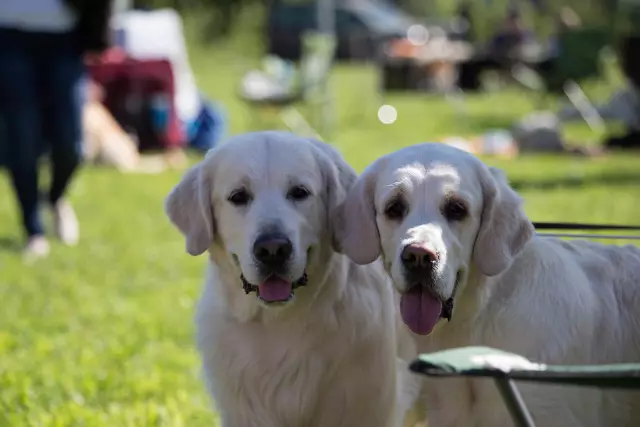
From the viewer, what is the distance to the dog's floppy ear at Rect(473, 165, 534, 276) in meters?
3.43

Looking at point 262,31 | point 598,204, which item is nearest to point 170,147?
point 598,204

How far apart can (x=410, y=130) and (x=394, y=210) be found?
590 inches

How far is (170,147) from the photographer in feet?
52.6

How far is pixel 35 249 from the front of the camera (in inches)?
333

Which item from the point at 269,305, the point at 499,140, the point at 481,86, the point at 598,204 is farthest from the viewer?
the point at 481,86

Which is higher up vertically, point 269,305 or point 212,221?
point 212,221

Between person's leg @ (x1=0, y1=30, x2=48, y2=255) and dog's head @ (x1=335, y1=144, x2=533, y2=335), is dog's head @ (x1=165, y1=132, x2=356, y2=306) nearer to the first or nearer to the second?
dog's head @ (x1=335, y1=144, x2=533, y2=335)

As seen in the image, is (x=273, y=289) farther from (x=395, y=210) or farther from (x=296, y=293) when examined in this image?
(x=395, y=210)

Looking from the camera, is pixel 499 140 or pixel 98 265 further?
pixel 499 140

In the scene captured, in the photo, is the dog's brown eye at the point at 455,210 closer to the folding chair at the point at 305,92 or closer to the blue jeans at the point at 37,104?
the blue jeans at the point at 37,104

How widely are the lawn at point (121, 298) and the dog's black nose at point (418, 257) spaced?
6.17ft

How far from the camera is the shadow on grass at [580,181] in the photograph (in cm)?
1209

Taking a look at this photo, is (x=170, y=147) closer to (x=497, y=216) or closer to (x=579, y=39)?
(x=579, y=39)

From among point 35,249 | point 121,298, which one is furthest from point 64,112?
point 121,298
